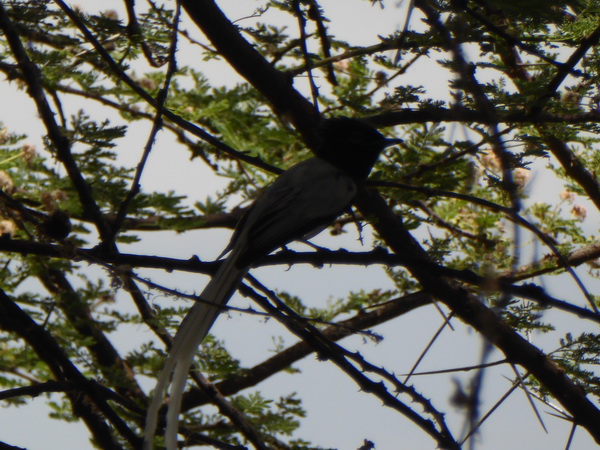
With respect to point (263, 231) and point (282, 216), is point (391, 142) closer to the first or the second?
point (282, 216)

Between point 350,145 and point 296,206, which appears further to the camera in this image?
point 350,145

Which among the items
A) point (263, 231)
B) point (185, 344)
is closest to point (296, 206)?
point (263, 231)

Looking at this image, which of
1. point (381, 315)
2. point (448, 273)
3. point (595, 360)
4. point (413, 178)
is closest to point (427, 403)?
point (448, 273)

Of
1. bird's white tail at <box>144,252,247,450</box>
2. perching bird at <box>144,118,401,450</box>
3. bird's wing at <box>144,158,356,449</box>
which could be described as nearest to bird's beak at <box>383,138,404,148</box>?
perching bird at <box>144,118,401,450</box>

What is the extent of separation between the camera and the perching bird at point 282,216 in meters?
3.22

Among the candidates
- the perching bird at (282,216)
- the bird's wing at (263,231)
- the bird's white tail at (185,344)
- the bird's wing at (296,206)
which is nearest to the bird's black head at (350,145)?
the perching bird at (282,216)

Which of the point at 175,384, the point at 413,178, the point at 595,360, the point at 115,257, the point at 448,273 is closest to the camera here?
the point at 448,273

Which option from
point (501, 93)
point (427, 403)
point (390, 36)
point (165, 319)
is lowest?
point (427, 403)

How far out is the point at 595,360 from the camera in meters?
3.99

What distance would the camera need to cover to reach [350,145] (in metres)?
5.24

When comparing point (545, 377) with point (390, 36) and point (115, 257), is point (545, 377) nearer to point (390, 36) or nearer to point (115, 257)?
point (390, 36)

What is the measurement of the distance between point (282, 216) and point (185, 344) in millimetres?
1186

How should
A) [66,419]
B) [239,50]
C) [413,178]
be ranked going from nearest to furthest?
[239,50], [413,178], [66,419]

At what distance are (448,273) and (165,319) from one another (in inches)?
99.5
